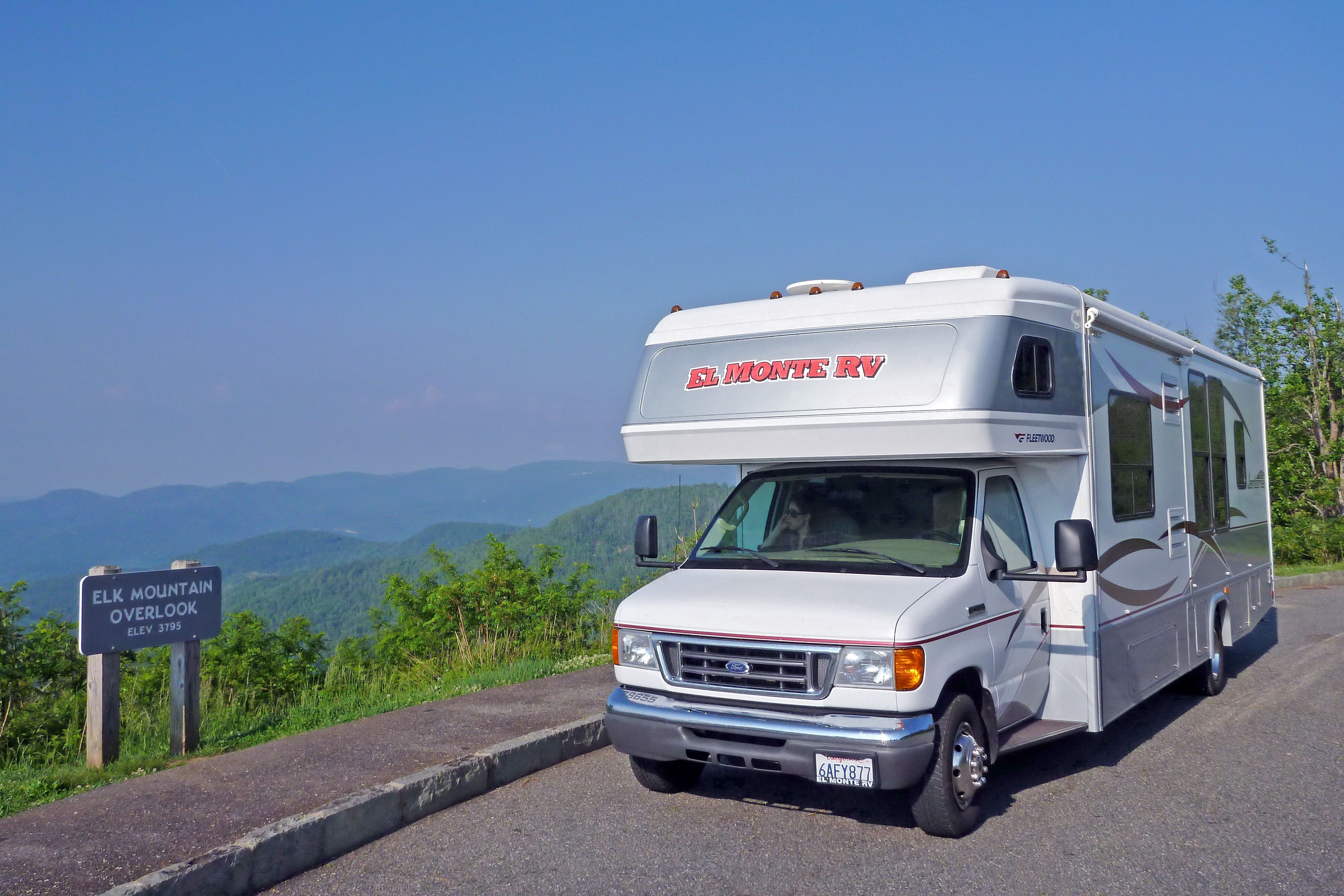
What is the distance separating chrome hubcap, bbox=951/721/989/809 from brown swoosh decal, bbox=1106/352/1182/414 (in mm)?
2958

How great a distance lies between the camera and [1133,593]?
7180mm

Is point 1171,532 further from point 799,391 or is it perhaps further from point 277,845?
point 277,845

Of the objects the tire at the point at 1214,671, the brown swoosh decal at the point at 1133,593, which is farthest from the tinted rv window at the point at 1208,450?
the brown swoosh decal at the point at 1133,593

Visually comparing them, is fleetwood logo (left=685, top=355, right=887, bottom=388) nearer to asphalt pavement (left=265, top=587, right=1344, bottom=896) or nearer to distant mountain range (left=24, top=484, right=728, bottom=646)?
distant mountain range (left=24, top=484, right=728, bottom=646)

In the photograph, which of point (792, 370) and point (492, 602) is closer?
point (792, 370)

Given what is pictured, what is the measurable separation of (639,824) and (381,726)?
8.65ft

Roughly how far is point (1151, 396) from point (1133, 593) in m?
1.57

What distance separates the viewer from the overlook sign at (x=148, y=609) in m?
6.56

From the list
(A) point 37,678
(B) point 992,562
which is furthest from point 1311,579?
(A) point 37,678

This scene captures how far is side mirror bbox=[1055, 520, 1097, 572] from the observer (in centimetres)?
560

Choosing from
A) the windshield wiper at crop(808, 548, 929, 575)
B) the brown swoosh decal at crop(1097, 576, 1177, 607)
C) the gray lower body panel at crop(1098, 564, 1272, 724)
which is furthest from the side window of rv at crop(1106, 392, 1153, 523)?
the windshield wiper at crop(808, 548, 929, 575)

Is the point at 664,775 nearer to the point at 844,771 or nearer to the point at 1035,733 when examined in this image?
the point at 844,771

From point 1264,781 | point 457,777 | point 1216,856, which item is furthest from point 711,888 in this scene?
point 1264,781

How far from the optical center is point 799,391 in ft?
20.2
